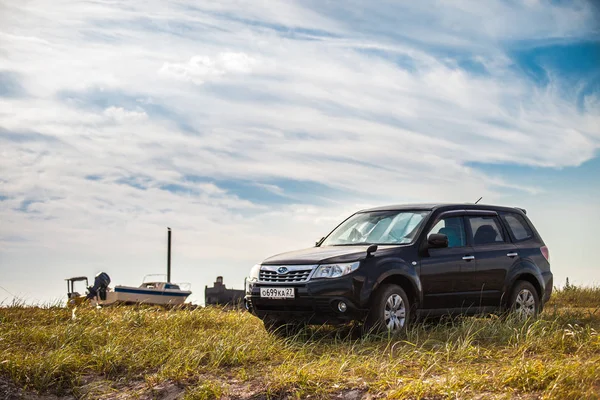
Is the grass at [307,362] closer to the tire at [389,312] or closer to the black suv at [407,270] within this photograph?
the tire at [389,312]

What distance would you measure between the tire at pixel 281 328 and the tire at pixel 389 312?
130 cm

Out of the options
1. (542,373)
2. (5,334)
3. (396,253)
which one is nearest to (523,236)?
(396,253)

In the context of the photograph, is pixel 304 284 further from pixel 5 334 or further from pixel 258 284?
pixel 5 334

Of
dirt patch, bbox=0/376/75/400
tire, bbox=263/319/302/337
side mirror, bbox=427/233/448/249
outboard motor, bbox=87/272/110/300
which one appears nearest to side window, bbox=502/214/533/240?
side mirror, bbox=427/233/448/249

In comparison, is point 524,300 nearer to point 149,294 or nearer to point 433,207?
point 433,207

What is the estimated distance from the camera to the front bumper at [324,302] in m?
8.59

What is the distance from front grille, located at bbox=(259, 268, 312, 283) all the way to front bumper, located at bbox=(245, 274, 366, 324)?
0.09 meters

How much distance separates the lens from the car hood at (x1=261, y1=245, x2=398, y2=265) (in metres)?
8.81

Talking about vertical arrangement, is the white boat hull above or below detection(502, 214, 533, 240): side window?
below

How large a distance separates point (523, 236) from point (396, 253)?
3285 mm

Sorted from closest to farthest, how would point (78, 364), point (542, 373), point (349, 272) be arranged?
1. point (542, 373)
2. point (78, 364)
3. point (349, 272)

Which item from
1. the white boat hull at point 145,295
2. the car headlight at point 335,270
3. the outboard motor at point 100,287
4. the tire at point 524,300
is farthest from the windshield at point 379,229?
the white boat hull at point 145,295

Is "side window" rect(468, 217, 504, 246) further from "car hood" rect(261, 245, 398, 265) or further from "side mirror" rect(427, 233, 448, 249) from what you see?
"car hood" rect(261, 245, 398, 265)

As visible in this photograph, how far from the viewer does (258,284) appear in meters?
9.44
